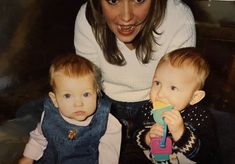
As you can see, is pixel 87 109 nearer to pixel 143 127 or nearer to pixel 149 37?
pixel 143 127

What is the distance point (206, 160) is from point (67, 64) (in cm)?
44

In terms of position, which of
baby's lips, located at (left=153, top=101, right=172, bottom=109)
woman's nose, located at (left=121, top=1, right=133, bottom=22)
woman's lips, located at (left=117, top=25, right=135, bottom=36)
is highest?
woman's nose, located at (left=121, top=1, right=133, bottom=22)

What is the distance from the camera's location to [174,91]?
2.71ft

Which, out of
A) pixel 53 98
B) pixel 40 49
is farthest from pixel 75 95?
pixel 40 49

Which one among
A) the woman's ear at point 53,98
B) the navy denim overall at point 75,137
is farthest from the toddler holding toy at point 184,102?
the woman's ear at point 53,98

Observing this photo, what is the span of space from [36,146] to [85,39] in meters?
0.36

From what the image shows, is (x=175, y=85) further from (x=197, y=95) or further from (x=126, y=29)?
(x=126, y=29)

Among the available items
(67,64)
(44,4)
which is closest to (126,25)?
(67,64)

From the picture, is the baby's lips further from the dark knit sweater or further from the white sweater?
the white sweater

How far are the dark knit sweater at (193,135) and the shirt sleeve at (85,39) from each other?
244 mm

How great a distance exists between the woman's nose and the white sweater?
4.6 inches

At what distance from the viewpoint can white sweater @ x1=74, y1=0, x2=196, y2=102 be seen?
1.00m

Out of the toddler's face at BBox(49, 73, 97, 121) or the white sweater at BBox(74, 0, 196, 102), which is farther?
the white sweater at BBox(74, 0, 196, 102)

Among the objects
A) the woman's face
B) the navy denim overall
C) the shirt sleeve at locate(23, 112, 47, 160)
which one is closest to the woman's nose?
the woman's face
